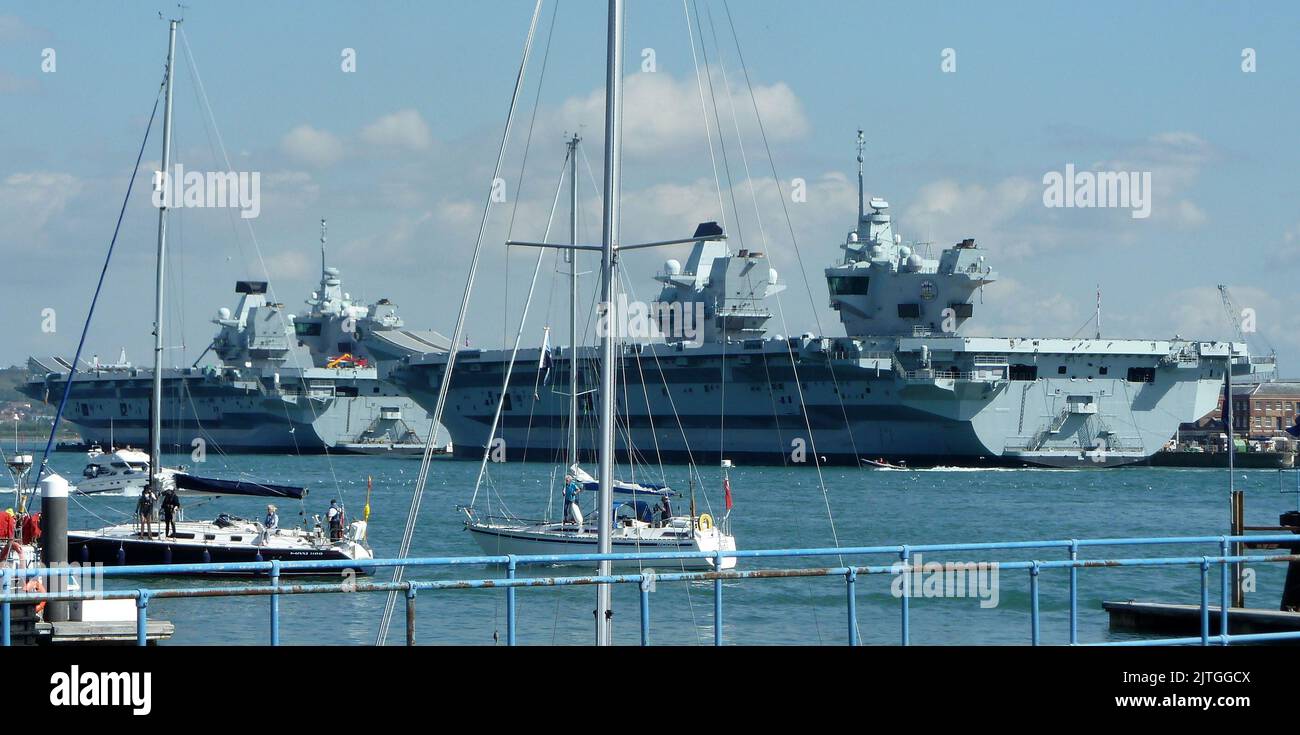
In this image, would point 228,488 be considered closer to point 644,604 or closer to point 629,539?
point 629,539

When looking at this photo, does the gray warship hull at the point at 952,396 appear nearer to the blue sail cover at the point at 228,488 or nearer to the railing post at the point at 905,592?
the blue sail cover at the point at 228,488

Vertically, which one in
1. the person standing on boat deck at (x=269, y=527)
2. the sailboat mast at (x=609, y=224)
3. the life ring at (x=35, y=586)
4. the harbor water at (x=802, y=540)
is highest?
the sailboat mast at (x=609, y=224)

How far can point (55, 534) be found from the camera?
1041cm

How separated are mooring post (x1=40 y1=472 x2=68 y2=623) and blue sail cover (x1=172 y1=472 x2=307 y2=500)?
2196 centimetres

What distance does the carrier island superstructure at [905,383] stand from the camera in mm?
71500

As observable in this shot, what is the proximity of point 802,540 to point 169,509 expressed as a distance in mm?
17453

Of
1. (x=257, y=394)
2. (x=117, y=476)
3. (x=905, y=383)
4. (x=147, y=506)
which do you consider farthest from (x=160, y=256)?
(x=257, y=394)

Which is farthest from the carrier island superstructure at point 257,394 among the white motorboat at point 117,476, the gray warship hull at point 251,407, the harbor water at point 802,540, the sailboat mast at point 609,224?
the sailboat mast at point 609,224

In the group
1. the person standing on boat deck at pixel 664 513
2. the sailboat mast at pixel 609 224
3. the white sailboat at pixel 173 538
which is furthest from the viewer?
the person standing on boat deck at pixel 664 513

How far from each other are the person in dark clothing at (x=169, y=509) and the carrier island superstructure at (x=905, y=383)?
36698mm

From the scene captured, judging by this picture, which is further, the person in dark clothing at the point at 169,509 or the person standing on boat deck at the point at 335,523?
the person standing on boat deck at the point at 335,523
